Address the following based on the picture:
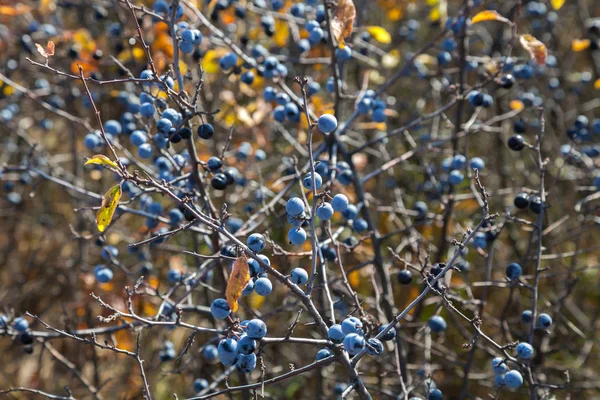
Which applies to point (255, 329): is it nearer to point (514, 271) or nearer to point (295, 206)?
point (295, 206)

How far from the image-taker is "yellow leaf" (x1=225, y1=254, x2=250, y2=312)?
Answer: 7.02 feet

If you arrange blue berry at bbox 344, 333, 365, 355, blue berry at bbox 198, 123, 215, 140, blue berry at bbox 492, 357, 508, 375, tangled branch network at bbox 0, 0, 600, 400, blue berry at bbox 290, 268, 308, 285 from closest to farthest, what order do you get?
blue berry at bbox 344, 333, 365, 355, blue berry at bbox 290, 268, 308, 285, blue berry at bbox 492, 357, 508, 375, blue berry at bbox 198, 123, 215, 140, tangled branch network at bbox 0, 0, 600, 400

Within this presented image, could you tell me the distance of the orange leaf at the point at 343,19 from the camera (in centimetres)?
300

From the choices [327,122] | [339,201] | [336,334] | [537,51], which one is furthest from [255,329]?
[537,51]

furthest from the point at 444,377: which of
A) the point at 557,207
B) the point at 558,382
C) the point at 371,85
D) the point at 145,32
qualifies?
the point at 145,32

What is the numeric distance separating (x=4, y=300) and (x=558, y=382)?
4.84 metres

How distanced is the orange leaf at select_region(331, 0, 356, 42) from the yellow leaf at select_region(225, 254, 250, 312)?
55.9 inches

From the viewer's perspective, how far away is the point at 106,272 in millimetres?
3572

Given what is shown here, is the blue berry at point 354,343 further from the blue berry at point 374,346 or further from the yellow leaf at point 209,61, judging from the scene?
the yellow leaf at point 209,61

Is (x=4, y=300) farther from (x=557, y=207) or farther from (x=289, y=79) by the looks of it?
(x=557, y=207)

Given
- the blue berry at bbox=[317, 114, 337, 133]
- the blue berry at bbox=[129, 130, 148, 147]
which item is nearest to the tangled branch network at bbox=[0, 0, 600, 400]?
the blue berry at bbox=[317, 114, 337, 133]

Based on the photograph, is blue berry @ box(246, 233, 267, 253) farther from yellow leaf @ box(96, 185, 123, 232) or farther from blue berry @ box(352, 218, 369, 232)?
blue berry @ box(352, 218, 369, 232)

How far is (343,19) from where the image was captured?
3037 mm

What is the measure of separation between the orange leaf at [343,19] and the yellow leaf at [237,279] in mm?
1420
